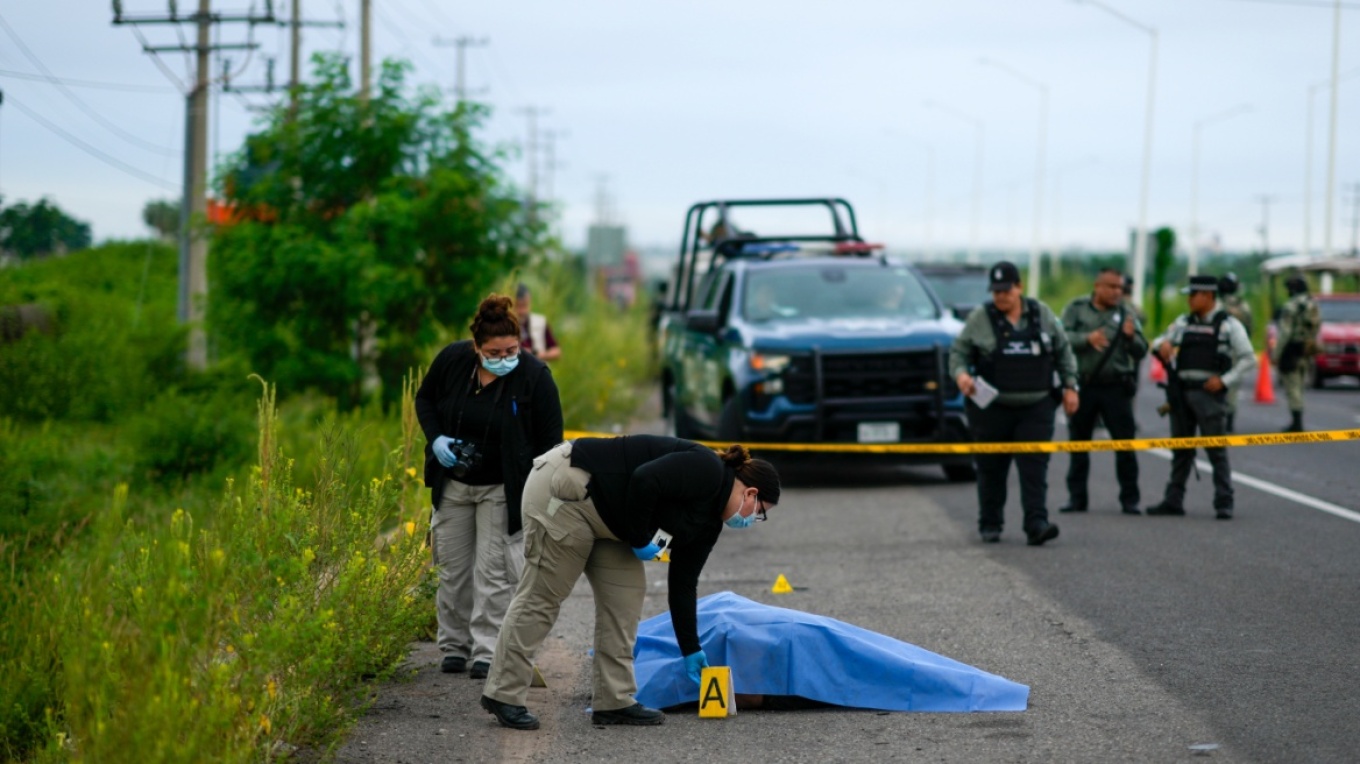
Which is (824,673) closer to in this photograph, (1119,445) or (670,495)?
(670,495)

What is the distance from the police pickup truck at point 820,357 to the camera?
15109mm

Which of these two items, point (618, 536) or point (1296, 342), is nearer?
point (618, 536)

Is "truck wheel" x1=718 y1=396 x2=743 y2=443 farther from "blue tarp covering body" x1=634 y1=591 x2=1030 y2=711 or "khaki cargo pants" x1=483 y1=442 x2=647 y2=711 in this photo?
"khaki cargo pants" x1=483 y1=442 x2=647 y2=711

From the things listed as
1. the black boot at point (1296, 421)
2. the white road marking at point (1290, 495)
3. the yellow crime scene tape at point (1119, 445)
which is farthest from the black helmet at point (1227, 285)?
the black boot at point (1296, 421)

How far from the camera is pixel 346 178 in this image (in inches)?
781

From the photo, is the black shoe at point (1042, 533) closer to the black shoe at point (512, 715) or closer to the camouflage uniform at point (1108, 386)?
the camouflage uniform at point (1108, 386)

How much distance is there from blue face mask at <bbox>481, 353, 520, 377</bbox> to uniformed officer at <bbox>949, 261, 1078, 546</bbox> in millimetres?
4539

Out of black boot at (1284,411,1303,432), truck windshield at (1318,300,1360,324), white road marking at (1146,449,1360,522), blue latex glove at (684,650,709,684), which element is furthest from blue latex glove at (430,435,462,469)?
truck windshield at (1318,300,1360,324)

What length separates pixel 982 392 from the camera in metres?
11.6

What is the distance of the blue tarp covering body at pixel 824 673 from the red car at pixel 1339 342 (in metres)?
24.4

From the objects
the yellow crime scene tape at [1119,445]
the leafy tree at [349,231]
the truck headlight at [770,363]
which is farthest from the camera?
the leafy tree at [349,231]

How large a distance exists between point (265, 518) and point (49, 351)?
17.1 meters

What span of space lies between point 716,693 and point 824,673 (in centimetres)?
47

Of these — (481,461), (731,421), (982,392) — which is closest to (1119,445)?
(982,392)
